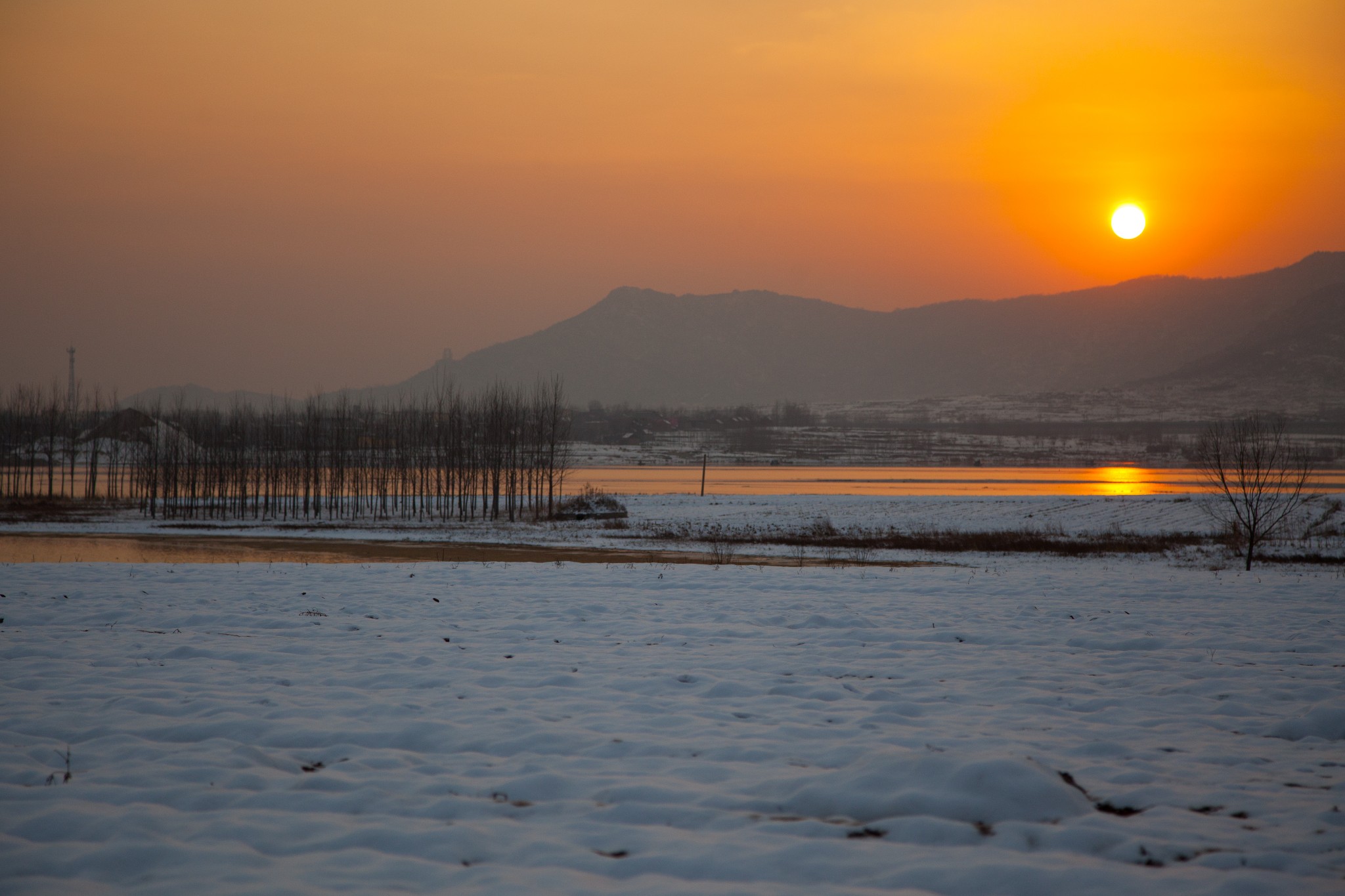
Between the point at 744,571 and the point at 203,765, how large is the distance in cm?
1246

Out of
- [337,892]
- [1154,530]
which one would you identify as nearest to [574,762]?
[337,892]

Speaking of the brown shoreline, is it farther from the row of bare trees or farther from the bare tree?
the row of bare trees

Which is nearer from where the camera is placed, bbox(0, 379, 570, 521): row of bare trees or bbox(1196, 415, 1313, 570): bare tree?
bbox(1196, 415, 1313, 570): bare tree

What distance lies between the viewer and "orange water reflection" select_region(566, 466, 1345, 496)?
64.4 meters

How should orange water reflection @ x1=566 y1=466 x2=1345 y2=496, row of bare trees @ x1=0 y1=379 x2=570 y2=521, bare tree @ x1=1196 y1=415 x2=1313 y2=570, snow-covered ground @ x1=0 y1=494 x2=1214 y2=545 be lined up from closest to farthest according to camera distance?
1. bare tree @ x1=1196 y1=415 x2=1313 y2=570
2. snow-covered ground @ x1=0 y1=494 x2=1214 y2=545
3. row of bare trees @ x1=0 y1=379 x2=570 y2=521
4. orange water reflection @ x1=566 y1=466 x2=1345 y2=496

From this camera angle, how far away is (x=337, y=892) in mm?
4117

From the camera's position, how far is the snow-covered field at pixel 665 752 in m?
4.46

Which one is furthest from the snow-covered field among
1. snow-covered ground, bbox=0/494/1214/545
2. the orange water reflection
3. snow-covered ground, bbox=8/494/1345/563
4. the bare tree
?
the orange water reflection

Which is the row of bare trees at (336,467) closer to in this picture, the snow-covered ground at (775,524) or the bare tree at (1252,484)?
the snow-covered ground at (775,524)

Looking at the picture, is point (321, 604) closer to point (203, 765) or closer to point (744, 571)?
point (203, 765)

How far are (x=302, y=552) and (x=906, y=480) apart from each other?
63386 mm

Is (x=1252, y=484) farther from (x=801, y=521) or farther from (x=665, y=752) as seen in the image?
(x=665, y=752)

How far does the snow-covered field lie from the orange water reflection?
50458 millimetres

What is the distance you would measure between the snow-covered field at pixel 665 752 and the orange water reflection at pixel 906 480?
50.5 metres
